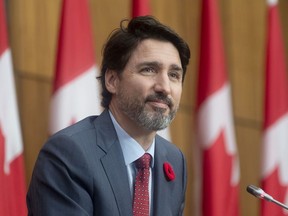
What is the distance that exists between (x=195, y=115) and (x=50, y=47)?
2.82 feet

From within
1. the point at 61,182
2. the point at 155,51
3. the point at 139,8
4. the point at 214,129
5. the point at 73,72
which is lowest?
the point at 214,129

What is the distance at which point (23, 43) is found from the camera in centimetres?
339

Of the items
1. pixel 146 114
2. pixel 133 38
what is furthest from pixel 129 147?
pixel 133 38

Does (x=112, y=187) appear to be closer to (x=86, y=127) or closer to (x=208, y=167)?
(x=86, y=127)

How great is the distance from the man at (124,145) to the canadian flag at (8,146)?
31.6 inches

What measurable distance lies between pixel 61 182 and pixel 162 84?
43 centimetres

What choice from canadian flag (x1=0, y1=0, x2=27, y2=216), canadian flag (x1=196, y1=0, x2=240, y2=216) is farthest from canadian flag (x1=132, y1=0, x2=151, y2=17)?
canadian flag (x1=0, y1=0, x2=27, y2=216)

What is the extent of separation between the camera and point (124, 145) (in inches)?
83.8

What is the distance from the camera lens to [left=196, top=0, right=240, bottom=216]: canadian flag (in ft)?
11.8

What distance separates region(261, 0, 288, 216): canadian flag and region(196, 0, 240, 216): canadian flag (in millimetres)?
223

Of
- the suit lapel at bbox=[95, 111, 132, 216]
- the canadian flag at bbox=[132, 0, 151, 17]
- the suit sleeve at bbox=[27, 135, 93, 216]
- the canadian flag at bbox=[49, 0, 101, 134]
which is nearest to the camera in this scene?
the suit sleeve at bbox=[27, 135, 93, 216]

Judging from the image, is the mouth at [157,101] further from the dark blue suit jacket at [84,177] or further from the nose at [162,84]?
the dark blue suit jacket at [84,177]

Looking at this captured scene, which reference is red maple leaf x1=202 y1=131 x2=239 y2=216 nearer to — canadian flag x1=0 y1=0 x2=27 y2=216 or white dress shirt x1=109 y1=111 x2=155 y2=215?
canadian flag x1=0 y1=0 x2=27 y2=216

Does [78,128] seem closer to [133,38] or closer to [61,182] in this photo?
[61,182]
